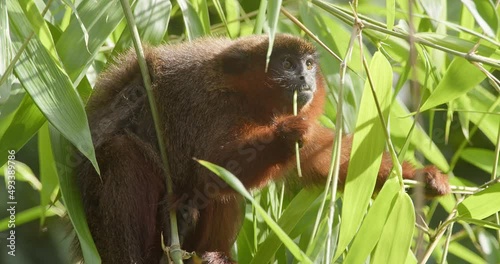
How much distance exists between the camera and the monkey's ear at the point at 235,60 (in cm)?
375

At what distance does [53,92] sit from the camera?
2.54 meters

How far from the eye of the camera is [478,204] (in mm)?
2980

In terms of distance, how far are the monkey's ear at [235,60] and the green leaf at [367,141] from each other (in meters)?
1.09

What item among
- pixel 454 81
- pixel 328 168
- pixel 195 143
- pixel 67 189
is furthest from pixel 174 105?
pixel 454 81

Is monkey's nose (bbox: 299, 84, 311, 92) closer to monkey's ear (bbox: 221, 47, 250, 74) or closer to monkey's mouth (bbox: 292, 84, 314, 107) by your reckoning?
monkey's mouth (bbox: 292, 84, 314, 107)

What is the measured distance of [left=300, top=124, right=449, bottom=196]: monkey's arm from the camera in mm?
3553

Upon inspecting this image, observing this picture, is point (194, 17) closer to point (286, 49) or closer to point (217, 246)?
point (286, 49)

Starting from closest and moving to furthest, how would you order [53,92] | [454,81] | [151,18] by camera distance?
1. [53,92]
2. [454,81]
3. [151,18]

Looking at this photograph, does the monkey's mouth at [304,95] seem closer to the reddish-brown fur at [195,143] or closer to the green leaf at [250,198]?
the reddish-brown fur at [195,143]

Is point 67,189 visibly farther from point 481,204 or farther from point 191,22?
point 481,204

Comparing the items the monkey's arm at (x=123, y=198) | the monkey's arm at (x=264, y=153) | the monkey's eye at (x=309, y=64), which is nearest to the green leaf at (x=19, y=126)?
the monkey's arm at (x=123, y=198)

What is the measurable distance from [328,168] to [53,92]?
163 centimetres

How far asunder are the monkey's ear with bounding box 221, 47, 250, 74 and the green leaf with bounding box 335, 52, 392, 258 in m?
→ 1.09

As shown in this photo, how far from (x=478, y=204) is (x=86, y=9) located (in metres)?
1.62
